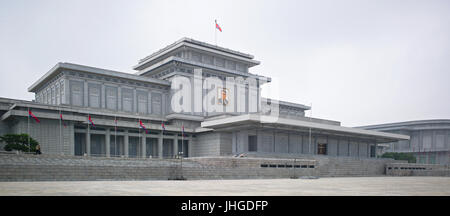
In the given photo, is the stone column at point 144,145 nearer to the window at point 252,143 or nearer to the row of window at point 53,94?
the row of window at point 53,94

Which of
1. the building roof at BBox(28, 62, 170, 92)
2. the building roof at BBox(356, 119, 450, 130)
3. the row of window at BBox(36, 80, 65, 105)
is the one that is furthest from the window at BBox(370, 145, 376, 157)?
the row of window at BBox(36, 80, 65, 105)

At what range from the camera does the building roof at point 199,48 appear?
207 feet

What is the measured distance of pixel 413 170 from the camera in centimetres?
5325

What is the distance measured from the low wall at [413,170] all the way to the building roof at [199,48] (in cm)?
3112

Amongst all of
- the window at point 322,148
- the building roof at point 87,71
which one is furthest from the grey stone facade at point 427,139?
the building roof at point 87,71

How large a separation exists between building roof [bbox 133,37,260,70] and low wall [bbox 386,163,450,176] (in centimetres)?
3112

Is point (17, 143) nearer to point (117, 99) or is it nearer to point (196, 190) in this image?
→ point (117, 99)

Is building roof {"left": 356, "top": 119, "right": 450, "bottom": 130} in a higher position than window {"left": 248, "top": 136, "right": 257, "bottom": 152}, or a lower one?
higher

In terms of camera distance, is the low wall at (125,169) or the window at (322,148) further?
the window at (322,148)

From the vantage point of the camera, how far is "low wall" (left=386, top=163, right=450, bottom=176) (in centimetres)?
5181

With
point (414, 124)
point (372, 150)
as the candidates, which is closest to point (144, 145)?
point (372, 150)

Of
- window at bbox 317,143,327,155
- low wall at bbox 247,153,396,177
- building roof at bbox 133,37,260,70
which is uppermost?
building roof at bbox 133,37,260,70

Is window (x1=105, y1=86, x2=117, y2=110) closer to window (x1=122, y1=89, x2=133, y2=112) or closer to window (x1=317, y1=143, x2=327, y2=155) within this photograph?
window (x1=122, y1=89, x2=133, y2=112)

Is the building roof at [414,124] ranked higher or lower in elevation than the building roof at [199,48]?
lower
